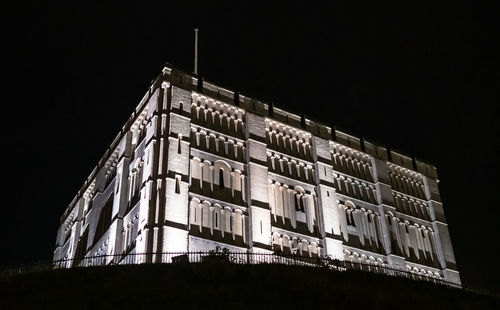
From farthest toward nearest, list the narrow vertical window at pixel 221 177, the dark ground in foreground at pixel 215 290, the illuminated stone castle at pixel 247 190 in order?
the narrow vertical window at pixel 221 177 < the illuminated stone castle at pixel 247 190 < the dark ground in foreground at pixel 215 290

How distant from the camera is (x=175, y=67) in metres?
58.2

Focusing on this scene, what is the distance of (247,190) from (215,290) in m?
24.0

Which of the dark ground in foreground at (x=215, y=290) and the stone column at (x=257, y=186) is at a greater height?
the stone column at (x=257, y=186)

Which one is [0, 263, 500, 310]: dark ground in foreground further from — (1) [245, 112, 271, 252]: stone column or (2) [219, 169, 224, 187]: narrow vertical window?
(2) [219, 169, 224, 187]: narrow vertical window

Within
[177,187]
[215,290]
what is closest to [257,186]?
[177,187]

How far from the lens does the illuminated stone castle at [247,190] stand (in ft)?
169

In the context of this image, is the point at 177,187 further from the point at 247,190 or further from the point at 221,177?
the point at 247,190

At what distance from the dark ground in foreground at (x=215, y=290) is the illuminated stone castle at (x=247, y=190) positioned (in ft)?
41.0

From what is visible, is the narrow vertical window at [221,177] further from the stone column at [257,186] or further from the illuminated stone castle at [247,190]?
the stone column at [257,186]

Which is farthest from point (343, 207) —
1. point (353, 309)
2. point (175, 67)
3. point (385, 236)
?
point (353, 309)

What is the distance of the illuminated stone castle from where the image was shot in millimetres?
51625

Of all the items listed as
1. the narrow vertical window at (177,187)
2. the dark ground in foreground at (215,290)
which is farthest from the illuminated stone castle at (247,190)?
the dark ground in foreground at (215,290)

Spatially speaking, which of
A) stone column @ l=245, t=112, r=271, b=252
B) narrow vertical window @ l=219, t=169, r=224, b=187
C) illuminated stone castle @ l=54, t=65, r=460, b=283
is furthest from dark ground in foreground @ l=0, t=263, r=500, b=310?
narrow vertical window @ l=219, t=169, r=224, b=187

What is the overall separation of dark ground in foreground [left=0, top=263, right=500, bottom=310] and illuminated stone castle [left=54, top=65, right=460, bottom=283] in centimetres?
1250
